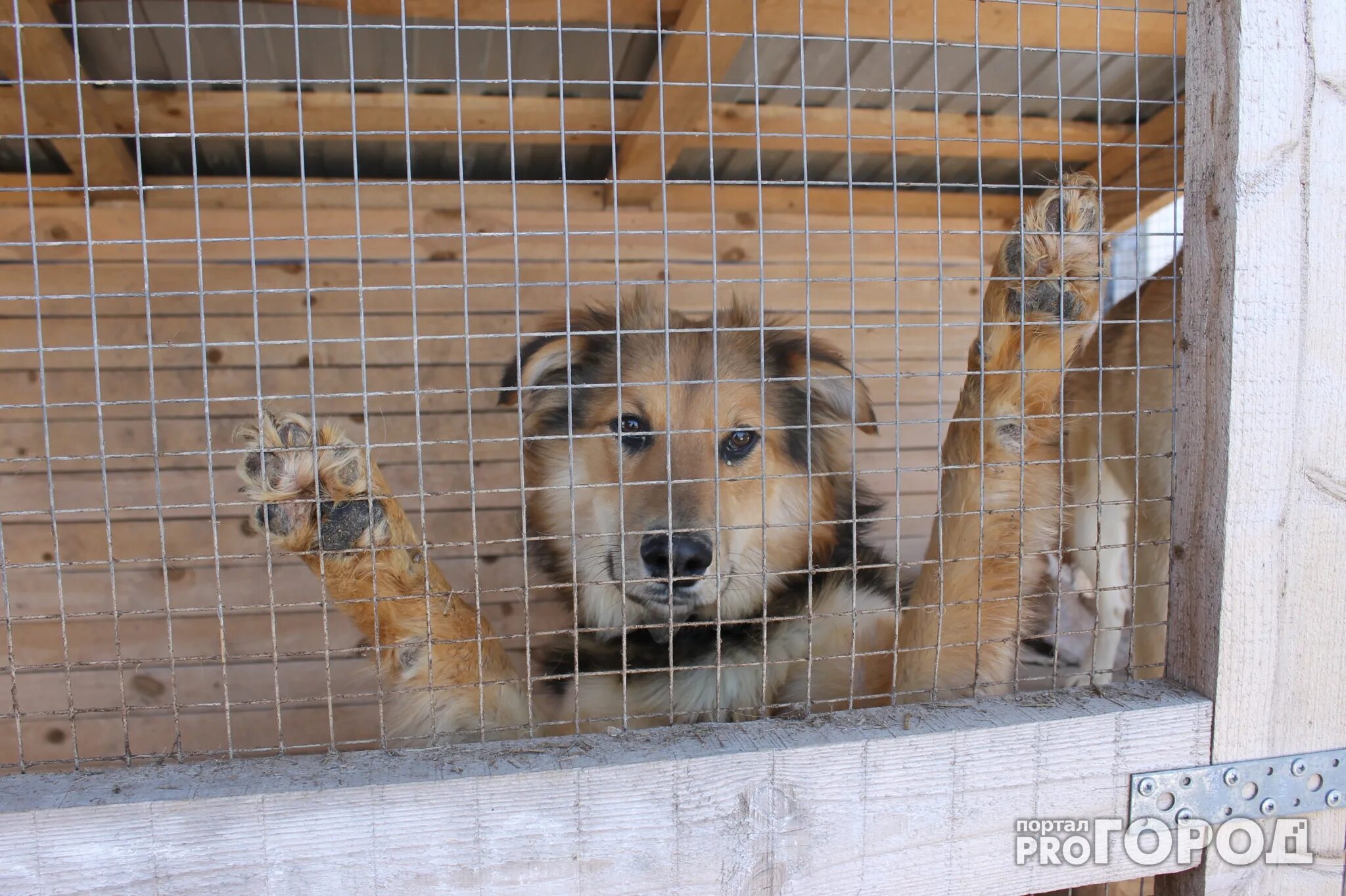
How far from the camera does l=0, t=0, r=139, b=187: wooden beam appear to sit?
3.09 metres

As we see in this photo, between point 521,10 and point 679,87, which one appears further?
point 679,87

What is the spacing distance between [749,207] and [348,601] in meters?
3.56

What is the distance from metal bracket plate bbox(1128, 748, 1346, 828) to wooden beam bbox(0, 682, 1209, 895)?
0.13 feet

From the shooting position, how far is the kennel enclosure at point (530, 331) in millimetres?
1506

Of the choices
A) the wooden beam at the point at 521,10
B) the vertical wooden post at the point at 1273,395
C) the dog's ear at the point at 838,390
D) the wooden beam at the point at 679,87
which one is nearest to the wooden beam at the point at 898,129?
the wooden beam at the point at 679,87

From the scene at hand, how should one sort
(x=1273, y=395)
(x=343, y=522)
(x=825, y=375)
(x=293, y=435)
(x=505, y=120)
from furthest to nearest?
(x=505, y=120) < (x=825, y=375) < (x=343, y=522) < (x=293, y=435) < (x=1273, y=395)

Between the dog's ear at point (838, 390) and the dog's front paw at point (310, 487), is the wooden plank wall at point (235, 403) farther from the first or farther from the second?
the dog's front paw at point (310, 487)

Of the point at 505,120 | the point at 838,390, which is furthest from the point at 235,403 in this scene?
the point at 838,390

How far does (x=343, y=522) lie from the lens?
201cm

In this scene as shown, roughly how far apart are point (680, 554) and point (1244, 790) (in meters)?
1.30

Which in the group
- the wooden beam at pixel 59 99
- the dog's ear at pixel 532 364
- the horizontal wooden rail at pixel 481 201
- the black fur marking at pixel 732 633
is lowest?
the black fur marking at pixel 732 633

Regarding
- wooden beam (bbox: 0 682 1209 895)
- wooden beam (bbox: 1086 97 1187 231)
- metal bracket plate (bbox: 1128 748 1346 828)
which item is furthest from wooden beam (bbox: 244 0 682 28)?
metal bracket plate (bbox: 1128 748 1346 828)

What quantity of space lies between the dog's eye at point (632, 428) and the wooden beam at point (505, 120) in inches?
48.7

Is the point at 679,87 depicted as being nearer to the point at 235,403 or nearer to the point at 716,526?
the point at 716,526
